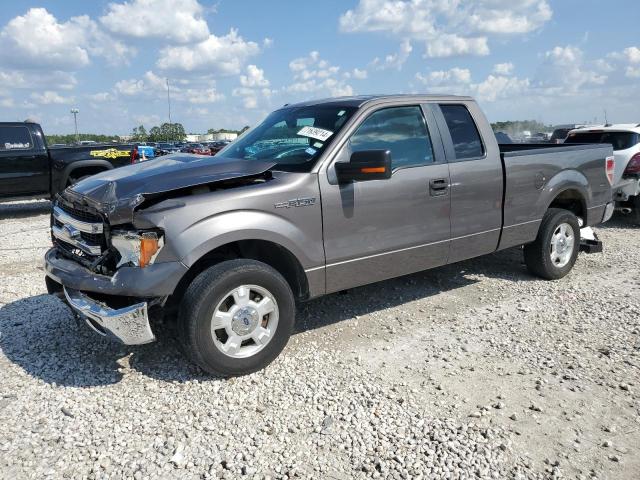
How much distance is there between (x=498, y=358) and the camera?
4.09 meters

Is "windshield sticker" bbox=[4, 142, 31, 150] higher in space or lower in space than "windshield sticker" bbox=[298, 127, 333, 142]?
higher

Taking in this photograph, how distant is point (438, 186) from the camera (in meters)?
4.63

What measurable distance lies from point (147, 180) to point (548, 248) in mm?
4269

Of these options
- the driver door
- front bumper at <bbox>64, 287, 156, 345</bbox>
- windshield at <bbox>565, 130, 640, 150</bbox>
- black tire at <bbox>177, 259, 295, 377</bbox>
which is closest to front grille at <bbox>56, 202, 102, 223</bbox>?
front bumper at <bbox>64, 287, 156, 345</bbox>

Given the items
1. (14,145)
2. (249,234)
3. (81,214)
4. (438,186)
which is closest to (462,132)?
(438,186)

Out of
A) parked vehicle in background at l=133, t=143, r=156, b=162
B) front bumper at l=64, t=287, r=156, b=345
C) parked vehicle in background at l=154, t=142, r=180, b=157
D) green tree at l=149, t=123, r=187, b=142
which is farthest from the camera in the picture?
green tree at l=149, t=123, r=187, b=142

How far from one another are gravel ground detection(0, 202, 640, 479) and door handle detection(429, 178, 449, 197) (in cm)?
115

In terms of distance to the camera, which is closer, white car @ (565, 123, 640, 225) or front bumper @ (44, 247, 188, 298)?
front bumper @ (44, 247, 188, 298)

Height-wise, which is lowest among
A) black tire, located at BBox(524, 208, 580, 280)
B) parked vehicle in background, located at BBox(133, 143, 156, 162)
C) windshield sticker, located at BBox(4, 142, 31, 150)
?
black tire, located at BBox(524, 208, 580, 280)

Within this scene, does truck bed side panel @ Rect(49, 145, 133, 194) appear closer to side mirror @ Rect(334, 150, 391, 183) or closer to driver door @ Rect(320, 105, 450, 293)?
driver door @ Rect(320, 105, 450, 293)

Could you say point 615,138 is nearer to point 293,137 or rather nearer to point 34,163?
point 293,137

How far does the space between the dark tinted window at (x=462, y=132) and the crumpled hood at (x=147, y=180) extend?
74.0 inches

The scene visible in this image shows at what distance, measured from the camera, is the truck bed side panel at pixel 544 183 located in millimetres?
5328

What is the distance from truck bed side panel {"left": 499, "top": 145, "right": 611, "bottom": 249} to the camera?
533cm
